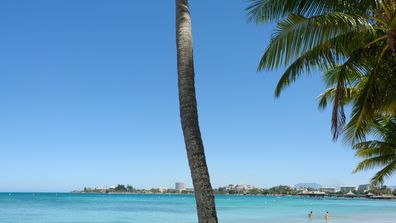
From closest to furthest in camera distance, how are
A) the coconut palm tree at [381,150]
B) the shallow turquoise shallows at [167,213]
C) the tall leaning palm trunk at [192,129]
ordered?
the tall leaning palm trunk at [192,129] → the coconut palm tree at [381,150] → the shallow turquoise shallows at [167,213]

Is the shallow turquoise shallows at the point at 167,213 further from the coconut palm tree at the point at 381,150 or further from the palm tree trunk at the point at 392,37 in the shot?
the palm tree trunk at the point at 392,37

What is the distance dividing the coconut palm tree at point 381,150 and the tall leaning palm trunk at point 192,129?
38.1 ft

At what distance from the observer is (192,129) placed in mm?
5547

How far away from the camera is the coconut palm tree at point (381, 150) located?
662 inches

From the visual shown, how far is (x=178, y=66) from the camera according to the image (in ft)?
19.7

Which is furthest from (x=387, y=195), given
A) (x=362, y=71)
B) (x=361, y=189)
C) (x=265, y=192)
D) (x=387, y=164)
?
(x=362, y=71)

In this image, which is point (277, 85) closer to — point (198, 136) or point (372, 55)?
point (372, 55)

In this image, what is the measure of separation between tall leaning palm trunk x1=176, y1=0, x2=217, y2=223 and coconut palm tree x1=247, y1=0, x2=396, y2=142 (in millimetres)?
2403

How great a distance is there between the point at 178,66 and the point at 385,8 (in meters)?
4.17

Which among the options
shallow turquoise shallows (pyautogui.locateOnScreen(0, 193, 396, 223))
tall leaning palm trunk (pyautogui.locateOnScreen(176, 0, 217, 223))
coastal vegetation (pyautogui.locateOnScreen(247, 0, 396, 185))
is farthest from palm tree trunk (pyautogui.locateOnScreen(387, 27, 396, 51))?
shallow turquoise shallows (pyautogui.locateOnScreen(0, 193, 396, 223))

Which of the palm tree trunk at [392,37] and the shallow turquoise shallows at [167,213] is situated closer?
the palm tree trunk at [392,37]

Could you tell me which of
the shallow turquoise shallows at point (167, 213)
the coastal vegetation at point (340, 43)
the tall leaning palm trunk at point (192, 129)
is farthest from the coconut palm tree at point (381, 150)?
the shallow turquoise shallows at point (167, 213)

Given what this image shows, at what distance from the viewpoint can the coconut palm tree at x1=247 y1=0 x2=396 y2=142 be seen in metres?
7.79

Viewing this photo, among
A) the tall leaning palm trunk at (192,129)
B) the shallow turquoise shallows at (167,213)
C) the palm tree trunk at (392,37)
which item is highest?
the palm tree trunk at (392,37)
